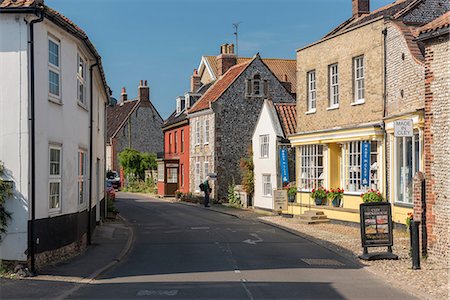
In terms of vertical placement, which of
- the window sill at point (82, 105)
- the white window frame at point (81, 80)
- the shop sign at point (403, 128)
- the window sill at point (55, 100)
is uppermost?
the white window frame at point (81, 80)

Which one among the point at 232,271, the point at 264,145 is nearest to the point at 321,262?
the point at 232,271

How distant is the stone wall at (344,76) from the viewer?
24.2 metres

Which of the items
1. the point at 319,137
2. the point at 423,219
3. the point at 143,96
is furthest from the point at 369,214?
the point at 143,96

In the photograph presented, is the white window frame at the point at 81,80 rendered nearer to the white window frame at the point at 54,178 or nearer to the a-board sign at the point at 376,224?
the white window frame at the point at 54,178

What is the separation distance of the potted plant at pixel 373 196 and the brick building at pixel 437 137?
780 centimetres

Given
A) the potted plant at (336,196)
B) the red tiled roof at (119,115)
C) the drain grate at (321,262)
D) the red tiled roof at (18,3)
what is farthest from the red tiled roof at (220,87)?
the red tiled roof at (18,3)

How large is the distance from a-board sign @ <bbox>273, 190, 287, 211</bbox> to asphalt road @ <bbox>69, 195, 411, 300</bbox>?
5984 millimetres

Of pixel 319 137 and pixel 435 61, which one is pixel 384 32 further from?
pixel 435 61

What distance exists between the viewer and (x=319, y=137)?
2775 cm

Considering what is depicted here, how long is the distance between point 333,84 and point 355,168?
14.0 ft

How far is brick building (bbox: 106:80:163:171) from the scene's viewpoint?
69688 mm

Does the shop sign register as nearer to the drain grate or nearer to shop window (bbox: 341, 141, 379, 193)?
the drain grate

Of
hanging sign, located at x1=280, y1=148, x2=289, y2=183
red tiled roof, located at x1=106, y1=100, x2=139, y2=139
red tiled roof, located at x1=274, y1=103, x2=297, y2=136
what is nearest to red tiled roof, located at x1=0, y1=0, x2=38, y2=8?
hanging sign, located at x1=280, y1=148, x2=289, y2=183

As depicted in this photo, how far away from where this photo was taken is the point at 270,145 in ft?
114
